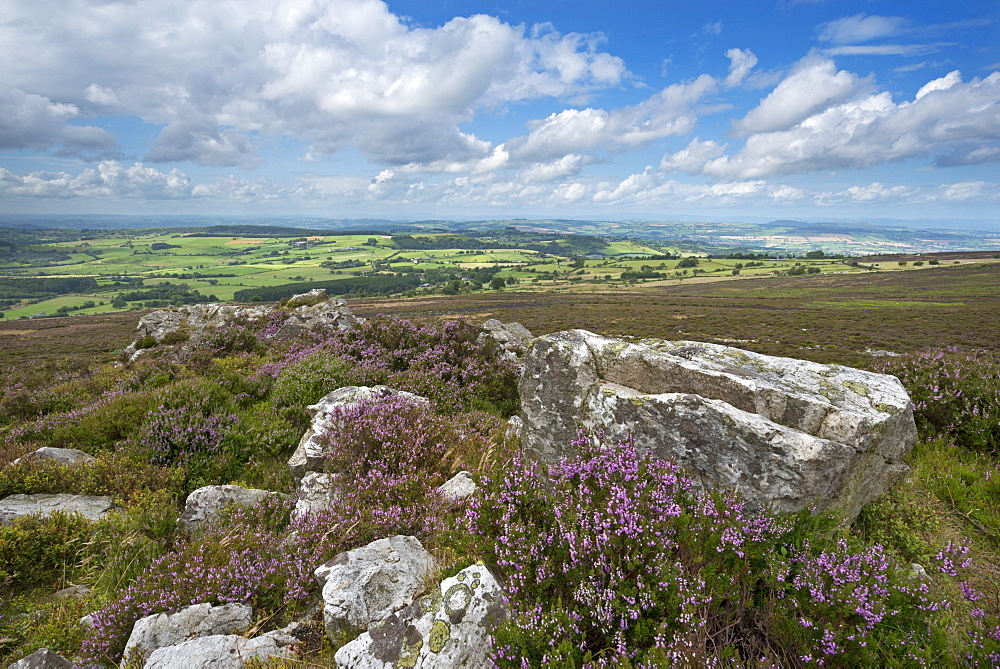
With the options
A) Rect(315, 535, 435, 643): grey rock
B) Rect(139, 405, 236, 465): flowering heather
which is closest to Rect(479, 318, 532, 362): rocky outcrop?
Rect(139, 405, 236, 465): flowering heather

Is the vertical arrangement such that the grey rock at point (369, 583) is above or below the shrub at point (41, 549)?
above

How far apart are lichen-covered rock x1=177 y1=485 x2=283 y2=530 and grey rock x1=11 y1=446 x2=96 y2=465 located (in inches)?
122

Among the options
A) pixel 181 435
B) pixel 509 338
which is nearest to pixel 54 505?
pixel 181 435

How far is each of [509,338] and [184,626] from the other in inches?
553

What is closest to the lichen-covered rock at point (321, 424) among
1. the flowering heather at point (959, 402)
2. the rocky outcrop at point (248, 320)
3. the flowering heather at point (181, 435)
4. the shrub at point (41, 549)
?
the flowering heather at point (181, 435)

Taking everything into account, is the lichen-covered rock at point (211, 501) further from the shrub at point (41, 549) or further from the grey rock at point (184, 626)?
the grey rock at point (184, 626)

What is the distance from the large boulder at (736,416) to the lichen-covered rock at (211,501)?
14.7 feet

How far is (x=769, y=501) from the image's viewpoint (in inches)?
169

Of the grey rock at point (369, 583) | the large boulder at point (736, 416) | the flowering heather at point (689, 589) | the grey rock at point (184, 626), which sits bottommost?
the grey rock at point (184, 626)

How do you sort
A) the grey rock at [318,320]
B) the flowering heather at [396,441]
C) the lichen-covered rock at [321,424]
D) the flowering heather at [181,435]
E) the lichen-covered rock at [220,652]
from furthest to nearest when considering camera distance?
the grey rock at [318,320], the flowering heather at [181,435], the lichen-covered rock at [321,424], the flowering heather at [396,441], the lichen-covered rock at [220,652]

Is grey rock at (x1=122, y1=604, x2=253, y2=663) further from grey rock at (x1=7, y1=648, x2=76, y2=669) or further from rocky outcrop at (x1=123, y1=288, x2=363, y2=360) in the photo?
rocky outcrop at (x1=123, y1=288, x2=363, y2=360)

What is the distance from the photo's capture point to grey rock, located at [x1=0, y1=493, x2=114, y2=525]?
21.8 feet

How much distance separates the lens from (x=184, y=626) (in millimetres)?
4594

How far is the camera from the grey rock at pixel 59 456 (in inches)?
Result: 306
